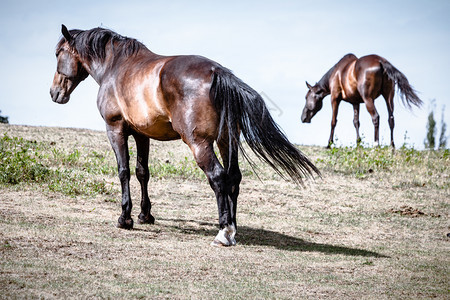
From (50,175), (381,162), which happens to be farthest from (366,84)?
(50,175)

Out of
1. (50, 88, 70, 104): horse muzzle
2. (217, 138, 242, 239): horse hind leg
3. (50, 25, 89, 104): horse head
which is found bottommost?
(217, 138, 242, 239): horse hind leg

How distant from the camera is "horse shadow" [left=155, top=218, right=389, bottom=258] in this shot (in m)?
6.02

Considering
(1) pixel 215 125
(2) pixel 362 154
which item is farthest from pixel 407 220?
(2) pixel 362 154

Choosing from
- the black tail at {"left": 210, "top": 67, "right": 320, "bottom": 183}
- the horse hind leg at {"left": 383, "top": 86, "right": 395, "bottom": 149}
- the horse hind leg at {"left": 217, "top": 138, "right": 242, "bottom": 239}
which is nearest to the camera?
the black tail at {"left": 210, "top": 67, "right": 320, "bottom": 183}

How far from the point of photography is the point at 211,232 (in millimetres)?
6801

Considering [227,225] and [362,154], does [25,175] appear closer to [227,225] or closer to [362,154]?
[227,225]

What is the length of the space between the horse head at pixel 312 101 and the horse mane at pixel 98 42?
10709 millimetres

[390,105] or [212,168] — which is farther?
Answer: [390,105]

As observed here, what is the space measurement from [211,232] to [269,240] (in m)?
0.78

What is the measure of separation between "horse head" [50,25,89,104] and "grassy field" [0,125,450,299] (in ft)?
5.24

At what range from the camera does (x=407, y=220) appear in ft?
27.6

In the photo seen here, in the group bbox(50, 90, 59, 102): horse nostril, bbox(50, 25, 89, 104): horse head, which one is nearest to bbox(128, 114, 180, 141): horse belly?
bbox(50, 25, 89, 104): horse head

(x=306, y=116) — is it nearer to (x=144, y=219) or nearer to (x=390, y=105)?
(x=390, y=105)

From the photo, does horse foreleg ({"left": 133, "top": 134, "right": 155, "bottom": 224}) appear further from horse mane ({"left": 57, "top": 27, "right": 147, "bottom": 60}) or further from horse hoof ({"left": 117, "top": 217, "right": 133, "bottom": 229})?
horse mane ({"left": 57, "top": 27, "right": 147, "bottom": 60})
